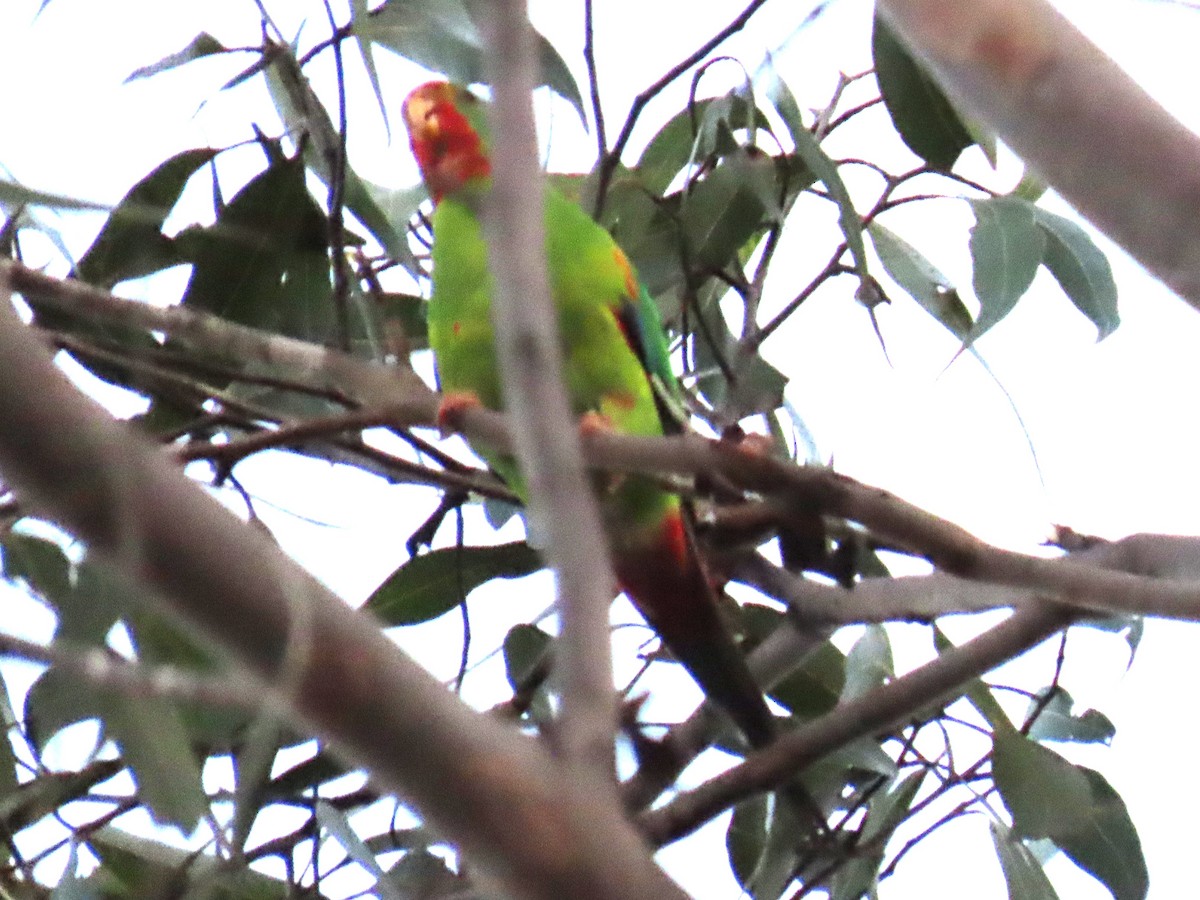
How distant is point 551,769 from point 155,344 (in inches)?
53.6

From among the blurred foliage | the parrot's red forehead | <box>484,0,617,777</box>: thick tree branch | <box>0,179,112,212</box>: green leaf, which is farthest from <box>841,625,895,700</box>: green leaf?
<box>484,0,617,777</box>: thick tree branch

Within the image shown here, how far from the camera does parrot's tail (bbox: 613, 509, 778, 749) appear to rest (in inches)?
63.0

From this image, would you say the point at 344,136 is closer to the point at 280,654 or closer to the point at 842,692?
the point at 842,692

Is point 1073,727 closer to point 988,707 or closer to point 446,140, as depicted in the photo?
point 988,707

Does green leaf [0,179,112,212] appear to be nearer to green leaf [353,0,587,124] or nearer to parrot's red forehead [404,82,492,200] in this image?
green leaf [353,0,587,124]

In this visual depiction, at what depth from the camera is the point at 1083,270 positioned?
1.83 metres

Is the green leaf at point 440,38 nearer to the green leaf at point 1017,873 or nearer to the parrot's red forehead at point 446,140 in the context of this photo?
the parrot's red forehead at point 446,140

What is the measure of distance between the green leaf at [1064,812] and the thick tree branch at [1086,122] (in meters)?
0.94

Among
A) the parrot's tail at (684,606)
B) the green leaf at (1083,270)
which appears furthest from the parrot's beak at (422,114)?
the green leaf at (1083,270)

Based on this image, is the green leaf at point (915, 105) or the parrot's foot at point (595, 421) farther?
the green leaf at point (915, 105)

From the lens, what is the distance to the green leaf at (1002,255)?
1.63 meters

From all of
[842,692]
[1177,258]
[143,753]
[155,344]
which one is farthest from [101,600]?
[842,692]

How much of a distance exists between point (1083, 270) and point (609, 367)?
0.56 metres

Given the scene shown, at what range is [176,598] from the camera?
0.69m
